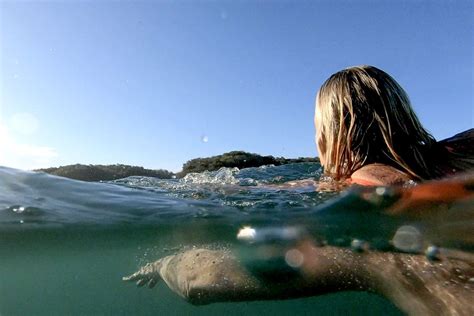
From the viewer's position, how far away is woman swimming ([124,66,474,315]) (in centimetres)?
443

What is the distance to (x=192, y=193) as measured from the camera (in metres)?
7.64

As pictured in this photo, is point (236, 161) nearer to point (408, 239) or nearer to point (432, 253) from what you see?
point (408, 239)

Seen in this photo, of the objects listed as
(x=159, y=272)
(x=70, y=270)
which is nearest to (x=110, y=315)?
(x=70, y=270)

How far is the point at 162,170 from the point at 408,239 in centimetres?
676

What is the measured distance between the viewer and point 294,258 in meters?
8.73

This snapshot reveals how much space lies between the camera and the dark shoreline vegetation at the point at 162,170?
10.2m

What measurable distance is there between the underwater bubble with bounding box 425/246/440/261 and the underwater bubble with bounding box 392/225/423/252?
0.38 m

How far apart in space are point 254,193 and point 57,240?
5.90 m

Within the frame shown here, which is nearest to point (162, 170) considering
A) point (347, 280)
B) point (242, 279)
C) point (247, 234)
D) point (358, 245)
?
point (247, 234)

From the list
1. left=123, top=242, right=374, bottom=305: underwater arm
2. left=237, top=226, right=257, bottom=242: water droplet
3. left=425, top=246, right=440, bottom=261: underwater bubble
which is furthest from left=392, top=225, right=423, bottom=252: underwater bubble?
left=237, top=226, right=257, bottom=242: water droplet

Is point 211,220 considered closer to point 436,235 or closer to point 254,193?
point 254,193

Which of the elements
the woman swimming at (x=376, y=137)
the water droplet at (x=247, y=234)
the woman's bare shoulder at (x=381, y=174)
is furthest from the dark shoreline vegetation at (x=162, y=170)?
the woman's bare shoulder at (x=381, y=174)

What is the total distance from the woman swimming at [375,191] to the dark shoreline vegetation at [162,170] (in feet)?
13.6

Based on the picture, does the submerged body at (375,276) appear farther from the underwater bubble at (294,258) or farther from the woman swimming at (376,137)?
the woman swimming at (376,137)
